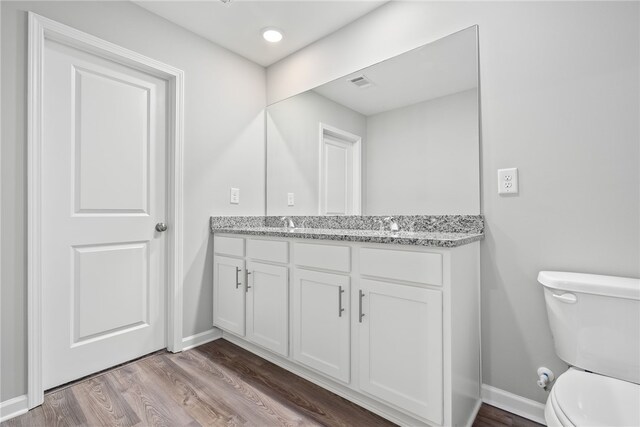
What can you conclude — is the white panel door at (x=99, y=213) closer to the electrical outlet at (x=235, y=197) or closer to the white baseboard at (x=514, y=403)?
the electrical outlet at (x=235, y=197)

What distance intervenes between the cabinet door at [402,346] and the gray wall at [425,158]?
62cm

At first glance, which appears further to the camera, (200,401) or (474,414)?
(200,401)

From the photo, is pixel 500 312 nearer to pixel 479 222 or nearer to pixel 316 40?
pixel 479 222

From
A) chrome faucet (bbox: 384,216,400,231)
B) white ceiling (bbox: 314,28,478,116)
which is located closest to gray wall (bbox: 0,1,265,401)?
white ceiling (bbox: 314,28,478,116)

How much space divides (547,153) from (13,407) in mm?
2707

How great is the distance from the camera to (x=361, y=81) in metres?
2.05

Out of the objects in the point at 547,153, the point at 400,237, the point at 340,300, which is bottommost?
the point at 340,300

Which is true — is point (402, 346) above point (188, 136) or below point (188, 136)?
below

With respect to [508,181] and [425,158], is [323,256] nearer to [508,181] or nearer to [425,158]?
[425,158]

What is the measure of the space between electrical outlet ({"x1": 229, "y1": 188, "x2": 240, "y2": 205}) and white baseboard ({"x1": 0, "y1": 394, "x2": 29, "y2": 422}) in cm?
154

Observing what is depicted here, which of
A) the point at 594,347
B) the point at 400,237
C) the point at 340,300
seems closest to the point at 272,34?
the point at 400,237

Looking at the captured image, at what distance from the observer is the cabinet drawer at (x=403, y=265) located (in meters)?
1.22

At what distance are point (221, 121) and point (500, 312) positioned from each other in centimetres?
219

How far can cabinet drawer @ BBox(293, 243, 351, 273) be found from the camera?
1.51 metres
